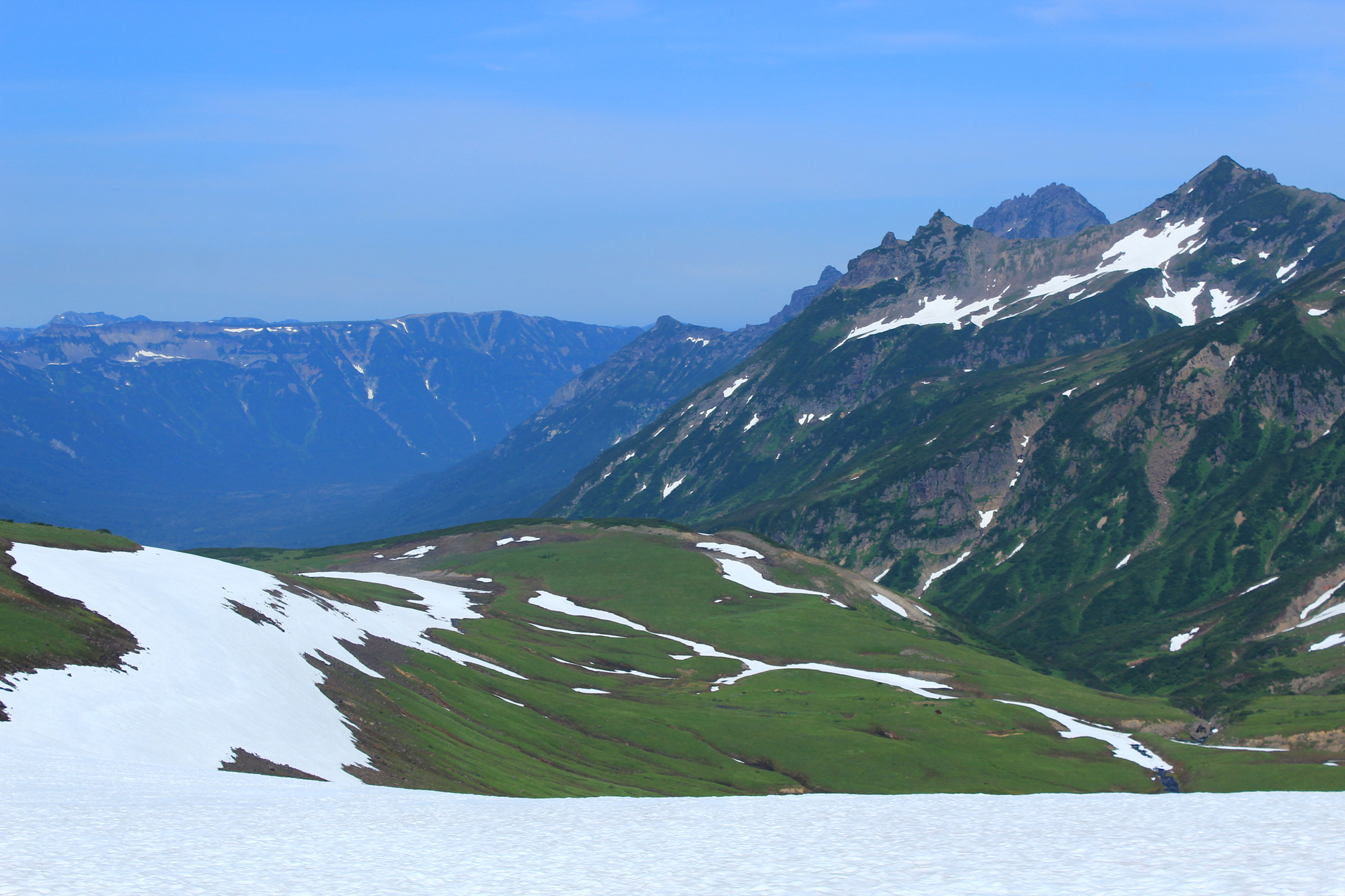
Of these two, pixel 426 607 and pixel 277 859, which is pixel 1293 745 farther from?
pixel 277 859

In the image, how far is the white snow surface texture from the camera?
191 feet

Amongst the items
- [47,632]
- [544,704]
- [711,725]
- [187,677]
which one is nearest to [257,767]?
[187,677]

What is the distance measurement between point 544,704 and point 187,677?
162 ft

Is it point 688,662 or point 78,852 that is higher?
point 78,852

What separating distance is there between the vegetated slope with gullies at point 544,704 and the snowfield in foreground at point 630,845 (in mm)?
17296

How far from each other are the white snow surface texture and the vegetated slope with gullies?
22 cm

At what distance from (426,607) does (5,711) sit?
113 metres

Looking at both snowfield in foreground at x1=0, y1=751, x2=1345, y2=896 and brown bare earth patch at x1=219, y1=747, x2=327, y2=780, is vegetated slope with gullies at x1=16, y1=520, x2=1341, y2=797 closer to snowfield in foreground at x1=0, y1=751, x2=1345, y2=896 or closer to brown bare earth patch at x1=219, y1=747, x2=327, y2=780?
brown bare earth patch at x1=219, y1=747, x2=327, y2=780

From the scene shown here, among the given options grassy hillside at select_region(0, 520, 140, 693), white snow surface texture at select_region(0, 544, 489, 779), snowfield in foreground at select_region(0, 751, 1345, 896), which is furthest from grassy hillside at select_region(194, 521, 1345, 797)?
snowfield in foreground at select_region(0, 751, 1345, 896)

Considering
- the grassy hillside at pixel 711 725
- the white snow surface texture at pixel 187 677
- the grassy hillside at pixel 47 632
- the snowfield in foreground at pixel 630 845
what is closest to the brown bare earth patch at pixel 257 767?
the white snow surface texture at pixel 187 677

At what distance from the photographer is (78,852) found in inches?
1201

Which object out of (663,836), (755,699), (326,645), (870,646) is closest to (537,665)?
(755,699)

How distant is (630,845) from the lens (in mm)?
36875

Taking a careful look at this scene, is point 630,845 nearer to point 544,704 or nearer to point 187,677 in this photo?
point 187,677
